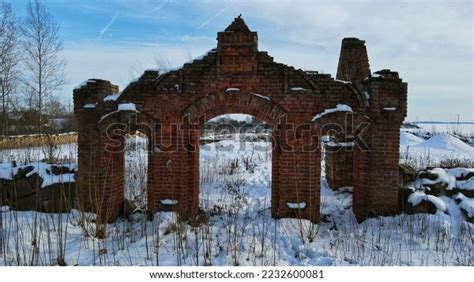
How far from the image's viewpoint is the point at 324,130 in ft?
17.3

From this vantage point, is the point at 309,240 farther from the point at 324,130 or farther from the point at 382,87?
the point at 382,87

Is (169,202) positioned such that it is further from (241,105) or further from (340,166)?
(340,166)

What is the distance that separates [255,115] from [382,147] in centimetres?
248

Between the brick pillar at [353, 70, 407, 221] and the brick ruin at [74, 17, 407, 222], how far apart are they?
18 millimetres

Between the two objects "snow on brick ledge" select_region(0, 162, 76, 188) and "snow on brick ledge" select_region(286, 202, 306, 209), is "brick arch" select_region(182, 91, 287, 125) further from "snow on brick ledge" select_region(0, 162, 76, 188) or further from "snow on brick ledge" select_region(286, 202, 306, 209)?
"snow on brick ledge" select_region(0, 162, 76, 188)

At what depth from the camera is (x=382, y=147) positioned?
5270 mm

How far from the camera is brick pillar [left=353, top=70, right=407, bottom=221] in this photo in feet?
17.1

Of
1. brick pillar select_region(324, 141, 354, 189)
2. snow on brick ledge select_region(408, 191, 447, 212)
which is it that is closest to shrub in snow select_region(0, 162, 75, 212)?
brick pillar select_region(324, 141, 354, 189)

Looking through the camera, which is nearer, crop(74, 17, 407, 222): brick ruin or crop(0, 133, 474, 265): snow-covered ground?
crop(0, 133, 474, 265): snow-covered ground

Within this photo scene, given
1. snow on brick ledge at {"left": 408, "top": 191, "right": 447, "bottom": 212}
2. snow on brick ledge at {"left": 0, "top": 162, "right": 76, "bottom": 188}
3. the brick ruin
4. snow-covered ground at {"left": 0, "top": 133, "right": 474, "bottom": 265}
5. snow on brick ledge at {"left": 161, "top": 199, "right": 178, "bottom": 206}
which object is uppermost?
the brick ruin

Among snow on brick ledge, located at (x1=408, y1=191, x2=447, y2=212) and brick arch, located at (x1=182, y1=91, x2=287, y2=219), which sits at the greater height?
brick arch, located at (x1=182, y1=91, x2=287, y2=219)

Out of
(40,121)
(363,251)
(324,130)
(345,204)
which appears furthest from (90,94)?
(40,121)

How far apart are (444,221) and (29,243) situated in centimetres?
687

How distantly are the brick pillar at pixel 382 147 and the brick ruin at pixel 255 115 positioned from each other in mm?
18
